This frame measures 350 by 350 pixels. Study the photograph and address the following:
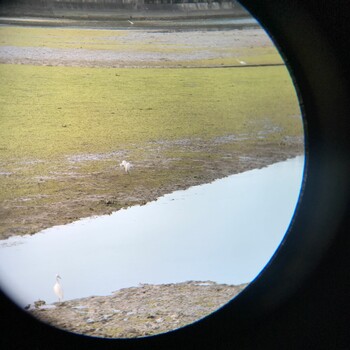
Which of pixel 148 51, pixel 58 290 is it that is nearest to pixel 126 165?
pixel 148 51

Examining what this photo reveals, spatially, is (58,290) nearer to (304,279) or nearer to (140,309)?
(140,309)

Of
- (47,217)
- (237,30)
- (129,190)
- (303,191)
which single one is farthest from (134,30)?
(303,191)

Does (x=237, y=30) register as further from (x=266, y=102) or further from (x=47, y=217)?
(x=47, y=217)

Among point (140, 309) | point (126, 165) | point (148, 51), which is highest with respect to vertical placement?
point (148, 51)

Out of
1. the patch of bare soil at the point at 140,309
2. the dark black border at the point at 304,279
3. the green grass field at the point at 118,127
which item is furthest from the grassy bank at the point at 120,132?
the dark black border at the point at 304,279

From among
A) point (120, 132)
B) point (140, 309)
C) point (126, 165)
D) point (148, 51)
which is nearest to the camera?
point (140, 309)
